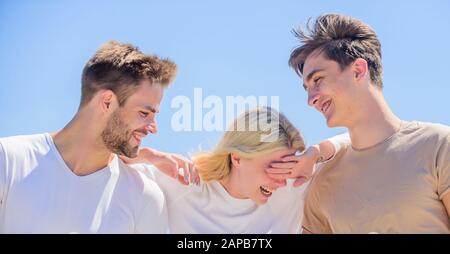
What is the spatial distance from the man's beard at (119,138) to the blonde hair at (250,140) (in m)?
0.36

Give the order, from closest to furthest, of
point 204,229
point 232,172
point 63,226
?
point 63,226
point 204,229
point 232,172

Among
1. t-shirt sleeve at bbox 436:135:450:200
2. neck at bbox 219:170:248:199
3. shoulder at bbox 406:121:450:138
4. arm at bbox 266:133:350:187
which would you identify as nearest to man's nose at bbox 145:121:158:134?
neck at bbox 219:170:248:199

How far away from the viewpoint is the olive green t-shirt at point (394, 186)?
253 centimetres

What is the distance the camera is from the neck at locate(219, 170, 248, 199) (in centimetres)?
287

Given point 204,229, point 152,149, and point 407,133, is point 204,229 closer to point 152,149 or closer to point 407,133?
point 152,149

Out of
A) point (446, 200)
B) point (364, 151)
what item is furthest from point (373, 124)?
point (446, 200)

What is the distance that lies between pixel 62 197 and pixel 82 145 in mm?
280

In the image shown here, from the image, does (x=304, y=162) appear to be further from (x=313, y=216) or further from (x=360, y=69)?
(x=360, y=69)

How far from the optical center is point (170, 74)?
2.85m

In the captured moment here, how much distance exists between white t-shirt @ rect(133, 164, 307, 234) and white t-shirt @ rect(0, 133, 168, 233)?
99 millimetres

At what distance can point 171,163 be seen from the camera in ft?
9.26
